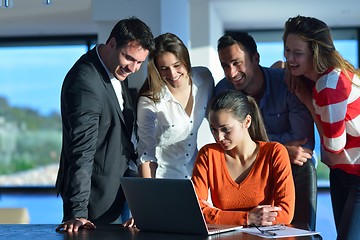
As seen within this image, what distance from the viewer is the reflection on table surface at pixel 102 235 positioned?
2646 mm

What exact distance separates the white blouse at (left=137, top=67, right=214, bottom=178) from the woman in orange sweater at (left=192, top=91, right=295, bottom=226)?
47cm

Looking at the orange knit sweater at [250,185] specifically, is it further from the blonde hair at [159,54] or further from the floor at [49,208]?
the floor at [49,208]

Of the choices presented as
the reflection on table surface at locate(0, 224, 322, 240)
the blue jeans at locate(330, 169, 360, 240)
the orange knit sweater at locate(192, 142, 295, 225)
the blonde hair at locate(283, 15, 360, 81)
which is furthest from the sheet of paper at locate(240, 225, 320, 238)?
the blonde hair at locate(283, 15, 360, 81)

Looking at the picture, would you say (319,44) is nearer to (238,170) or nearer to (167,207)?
(238,170)

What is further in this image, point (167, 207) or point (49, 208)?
point (49, 208)

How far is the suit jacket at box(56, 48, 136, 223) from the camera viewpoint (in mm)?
3145

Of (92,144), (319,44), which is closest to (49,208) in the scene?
(92,144)

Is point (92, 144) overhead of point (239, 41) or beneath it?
beneath

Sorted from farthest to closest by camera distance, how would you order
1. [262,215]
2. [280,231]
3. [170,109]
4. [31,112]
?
[31,112] → [170,109] → [262,215] → [280,231]

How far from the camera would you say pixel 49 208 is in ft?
32.0

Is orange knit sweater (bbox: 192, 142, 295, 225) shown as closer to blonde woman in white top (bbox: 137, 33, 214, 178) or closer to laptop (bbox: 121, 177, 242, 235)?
laptop (bbox: 121, 177, 242, 235)

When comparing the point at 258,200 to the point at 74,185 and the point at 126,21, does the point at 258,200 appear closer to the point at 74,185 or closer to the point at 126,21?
the point at 74,185

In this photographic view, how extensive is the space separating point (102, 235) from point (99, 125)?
2.39 ft

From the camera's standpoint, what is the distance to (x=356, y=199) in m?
3.09
